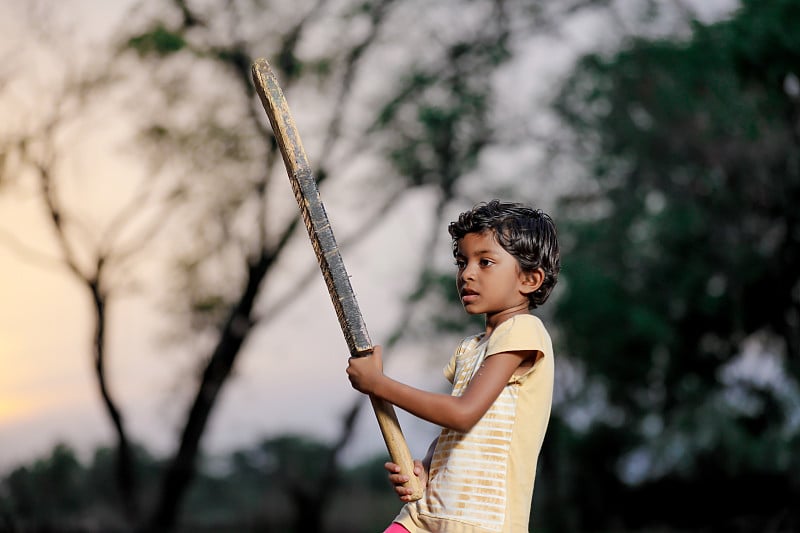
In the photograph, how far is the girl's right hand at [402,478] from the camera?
248 cm

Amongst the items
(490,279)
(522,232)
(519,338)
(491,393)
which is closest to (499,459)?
(491,393)

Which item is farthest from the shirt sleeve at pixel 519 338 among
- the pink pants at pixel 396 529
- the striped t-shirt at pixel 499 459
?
the pink pants at pixel 396 529

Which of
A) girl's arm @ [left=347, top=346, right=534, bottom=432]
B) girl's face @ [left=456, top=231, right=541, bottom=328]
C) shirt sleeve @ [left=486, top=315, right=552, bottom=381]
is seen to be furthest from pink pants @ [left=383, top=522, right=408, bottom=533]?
girl's face @ [left=456, top=231, right=541, bottom=328]

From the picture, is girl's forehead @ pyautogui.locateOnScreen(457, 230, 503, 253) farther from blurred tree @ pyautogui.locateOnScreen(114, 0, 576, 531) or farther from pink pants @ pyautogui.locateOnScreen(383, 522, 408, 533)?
blurred tree @ pyautogui.locateOnScreen(114, 0, 576, 531)

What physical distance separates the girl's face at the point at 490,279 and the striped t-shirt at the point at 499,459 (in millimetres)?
61

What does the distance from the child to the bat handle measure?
20mm

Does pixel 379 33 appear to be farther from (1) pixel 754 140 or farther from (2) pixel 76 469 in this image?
(2) pixel 76 469

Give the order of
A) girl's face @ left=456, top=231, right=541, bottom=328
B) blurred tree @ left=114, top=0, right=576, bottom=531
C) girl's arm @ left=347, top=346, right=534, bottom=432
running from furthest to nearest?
blurred tree @ left=114, top=0, right=576, bottom=531 < girl's face @ left=456, top=231, right=541, bottom=328 < girl's arm @ left=347, top=346, right=534, bottom=432

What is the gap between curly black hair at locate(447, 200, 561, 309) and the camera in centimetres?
254

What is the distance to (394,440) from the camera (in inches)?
97.6

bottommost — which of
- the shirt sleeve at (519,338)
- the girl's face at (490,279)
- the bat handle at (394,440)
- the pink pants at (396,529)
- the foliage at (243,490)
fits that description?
the pink pants at (396,529)

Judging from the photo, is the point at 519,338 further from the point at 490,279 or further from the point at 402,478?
the point at 402,478

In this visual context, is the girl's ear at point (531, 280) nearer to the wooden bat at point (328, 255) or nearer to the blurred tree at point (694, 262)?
the wooden bat at point (328, 255)

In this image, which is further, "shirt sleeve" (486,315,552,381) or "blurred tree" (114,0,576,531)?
"blurred tree" (114,0,576,531)
